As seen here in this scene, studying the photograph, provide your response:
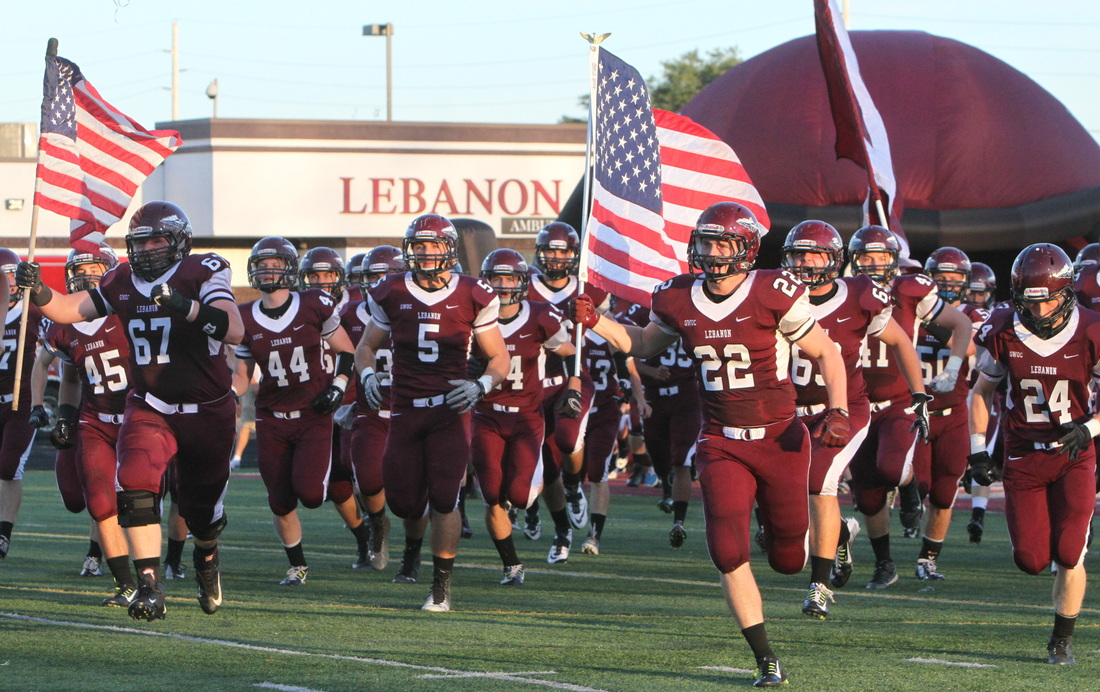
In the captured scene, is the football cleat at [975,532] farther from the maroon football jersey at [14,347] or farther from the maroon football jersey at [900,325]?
the maroon football jersey at [14,347]

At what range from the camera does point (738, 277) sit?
250 inches

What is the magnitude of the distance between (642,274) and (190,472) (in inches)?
99.5

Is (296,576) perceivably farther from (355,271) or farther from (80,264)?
(355,271)

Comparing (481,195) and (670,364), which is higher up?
(481,195)

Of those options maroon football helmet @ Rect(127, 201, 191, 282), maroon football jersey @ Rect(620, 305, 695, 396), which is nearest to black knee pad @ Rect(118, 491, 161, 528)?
maroon football helmet @ Rect(127, 201, 191, 282)

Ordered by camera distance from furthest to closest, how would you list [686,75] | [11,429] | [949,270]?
1. [686,75]
2. [949,270]
3. [11,429]

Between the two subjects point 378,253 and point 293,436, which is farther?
point 378,253

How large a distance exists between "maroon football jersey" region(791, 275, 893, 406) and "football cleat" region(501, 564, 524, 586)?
1929 millimetres

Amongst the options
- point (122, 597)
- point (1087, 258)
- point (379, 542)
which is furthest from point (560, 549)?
point (1087, 258)

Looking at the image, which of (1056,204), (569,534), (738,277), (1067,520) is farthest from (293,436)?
(1056,204)

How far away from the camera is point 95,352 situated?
8.84 meters

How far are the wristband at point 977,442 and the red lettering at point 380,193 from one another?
2663cm

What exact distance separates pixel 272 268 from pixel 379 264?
1580 mm

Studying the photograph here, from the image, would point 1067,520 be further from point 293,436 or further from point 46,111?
point 46,111
